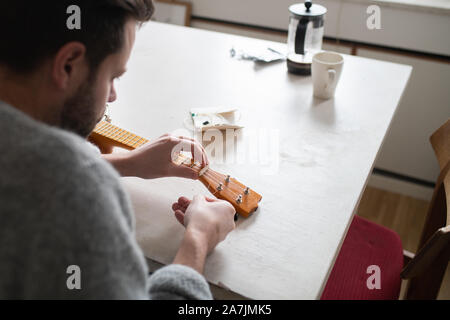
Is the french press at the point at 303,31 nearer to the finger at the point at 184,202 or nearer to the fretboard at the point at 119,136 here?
the fretboard at the point at 119,136

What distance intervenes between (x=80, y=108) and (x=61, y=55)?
94mm

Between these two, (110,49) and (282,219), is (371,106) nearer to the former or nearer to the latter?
(282,219)

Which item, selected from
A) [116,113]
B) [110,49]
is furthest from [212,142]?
[110,49]

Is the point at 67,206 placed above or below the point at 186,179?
above

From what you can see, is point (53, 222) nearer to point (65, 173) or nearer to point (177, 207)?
point (65, 173)

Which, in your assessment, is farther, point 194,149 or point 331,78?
point 331,78

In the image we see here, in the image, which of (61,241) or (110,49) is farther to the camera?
(110,49)

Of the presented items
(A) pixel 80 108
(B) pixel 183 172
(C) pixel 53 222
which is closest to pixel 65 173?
(C) pixel 53 222

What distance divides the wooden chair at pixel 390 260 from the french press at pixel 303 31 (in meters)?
0.46

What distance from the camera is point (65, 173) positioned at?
20.5 inches

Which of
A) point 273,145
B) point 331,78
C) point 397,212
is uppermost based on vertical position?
point 331,78

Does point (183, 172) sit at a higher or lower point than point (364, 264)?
higher

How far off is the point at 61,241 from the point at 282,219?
449mm

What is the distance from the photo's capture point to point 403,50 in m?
1.95
